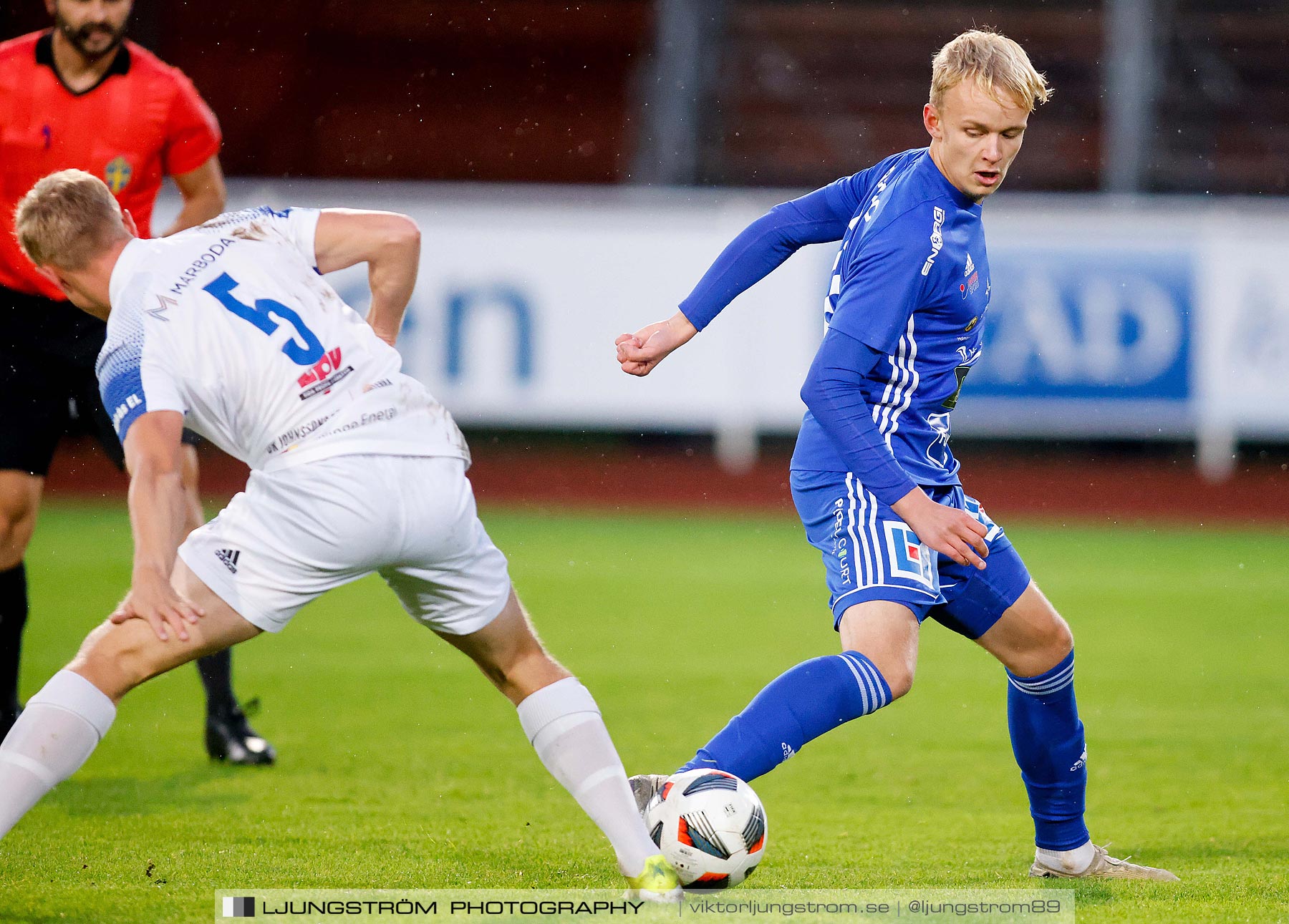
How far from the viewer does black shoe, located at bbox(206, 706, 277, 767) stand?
191 inches

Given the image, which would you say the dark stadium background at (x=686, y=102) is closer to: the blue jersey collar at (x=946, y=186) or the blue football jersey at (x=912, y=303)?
the blue football jersey at (x=912, y=303)

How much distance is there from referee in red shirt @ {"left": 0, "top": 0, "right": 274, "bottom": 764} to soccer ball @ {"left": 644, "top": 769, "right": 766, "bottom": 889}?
2.14 meters

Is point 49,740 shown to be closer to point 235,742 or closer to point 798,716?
point 798,716

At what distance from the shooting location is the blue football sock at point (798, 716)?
313 centimetres

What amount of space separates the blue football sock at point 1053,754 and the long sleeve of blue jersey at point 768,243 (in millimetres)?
1141

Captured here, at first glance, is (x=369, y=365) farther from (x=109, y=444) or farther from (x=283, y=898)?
(x=109, y=444)

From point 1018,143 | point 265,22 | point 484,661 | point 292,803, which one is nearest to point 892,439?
point 1018,143

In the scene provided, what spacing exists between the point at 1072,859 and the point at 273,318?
7.38ft

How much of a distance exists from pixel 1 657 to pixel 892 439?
117 inches

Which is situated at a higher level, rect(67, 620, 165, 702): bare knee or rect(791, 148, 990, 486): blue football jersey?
rect(791, 148, 990, 486): blue football jersey

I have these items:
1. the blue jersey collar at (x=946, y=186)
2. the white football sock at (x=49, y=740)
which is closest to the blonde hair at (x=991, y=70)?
the blue jersey collar at (x=946, y=186)

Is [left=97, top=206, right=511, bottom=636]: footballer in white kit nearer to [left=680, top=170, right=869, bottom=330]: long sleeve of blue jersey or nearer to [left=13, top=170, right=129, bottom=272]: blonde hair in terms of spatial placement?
[left=13, top=170, right=129, bottom=272]: blonde hair

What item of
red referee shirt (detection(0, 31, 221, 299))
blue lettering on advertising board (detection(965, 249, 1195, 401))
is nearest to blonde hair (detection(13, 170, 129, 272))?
red referee shirt (detection(0, 31, 221, 299))

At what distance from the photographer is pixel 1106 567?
973 centimetres
